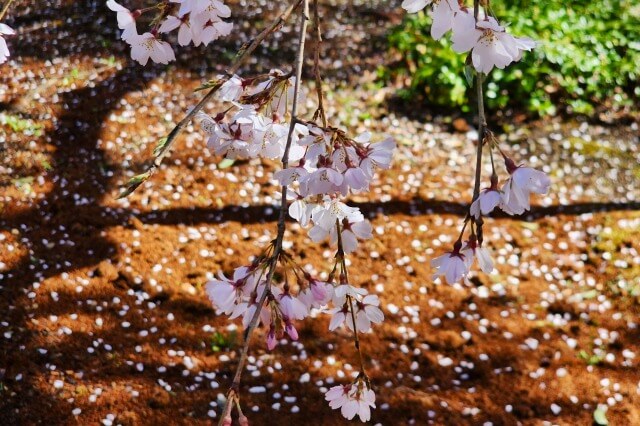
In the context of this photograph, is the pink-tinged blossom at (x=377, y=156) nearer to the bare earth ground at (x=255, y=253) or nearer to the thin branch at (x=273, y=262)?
the thin branch at (x=273, y=262)

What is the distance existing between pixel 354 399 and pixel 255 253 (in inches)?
95.5

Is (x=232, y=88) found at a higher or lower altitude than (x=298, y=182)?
higher

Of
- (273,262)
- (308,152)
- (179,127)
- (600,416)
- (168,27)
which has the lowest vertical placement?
(273,262)

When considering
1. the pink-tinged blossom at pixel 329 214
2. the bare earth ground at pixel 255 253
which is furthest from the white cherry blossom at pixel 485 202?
the bare earth ground at pixel 255 253

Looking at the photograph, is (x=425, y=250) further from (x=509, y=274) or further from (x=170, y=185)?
(x=170, y=185)

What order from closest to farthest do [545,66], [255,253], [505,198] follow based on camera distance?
1. [505,198]
2. [255,253]
3. [545,66]

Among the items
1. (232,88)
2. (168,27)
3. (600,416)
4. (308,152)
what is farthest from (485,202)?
(600,416)

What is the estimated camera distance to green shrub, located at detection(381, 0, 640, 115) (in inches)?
202

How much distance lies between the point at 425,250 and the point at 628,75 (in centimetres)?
253

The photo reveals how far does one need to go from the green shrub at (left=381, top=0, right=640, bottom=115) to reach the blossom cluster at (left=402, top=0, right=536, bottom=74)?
3.96 meters

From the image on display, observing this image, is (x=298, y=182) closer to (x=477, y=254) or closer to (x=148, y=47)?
(x=477, y=254)

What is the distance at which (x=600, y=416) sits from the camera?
302cm

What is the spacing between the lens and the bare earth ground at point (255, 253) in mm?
2965

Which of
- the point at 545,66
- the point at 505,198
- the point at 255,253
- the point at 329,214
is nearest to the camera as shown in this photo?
the point at 505,198
